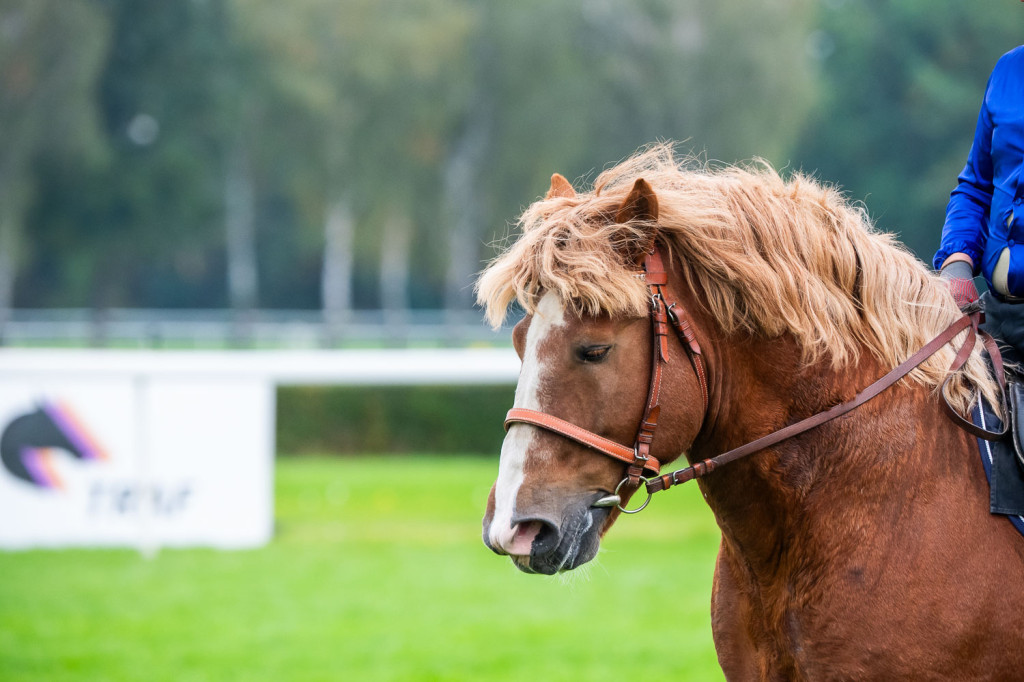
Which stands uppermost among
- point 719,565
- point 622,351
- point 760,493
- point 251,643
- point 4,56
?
point 4,56

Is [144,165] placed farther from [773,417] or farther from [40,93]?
[773,417]

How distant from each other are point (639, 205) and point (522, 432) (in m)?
0.58

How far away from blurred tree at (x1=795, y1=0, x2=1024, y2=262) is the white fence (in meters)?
27.3

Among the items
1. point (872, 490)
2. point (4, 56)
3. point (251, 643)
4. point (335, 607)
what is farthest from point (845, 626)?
point (4, 56)

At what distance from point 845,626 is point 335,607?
219 inches

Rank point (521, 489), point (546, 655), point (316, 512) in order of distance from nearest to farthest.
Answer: point (521, 489) < point (546, 655) < point (316, 512)

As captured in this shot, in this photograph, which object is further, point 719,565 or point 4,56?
point 4,56

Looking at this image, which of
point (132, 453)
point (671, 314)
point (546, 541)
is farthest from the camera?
point (132, 453)

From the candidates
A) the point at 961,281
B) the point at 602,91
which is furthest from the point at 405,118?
the point at 961,281

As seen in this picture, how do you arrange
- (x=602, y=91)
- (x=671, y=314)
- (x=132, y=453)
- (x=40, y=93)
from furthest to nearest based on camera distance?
(x=602, y=91), (x=40, y=93), (x=132, y=453), (x=671, y=314)

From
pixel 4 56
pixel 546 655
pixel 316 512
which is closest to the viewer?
pixel 546 655

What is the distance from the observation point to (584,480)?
217 cm

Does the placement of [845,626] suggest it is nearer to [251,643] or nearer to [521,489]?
[521,489]

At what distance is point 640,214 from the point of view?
7.47ft
